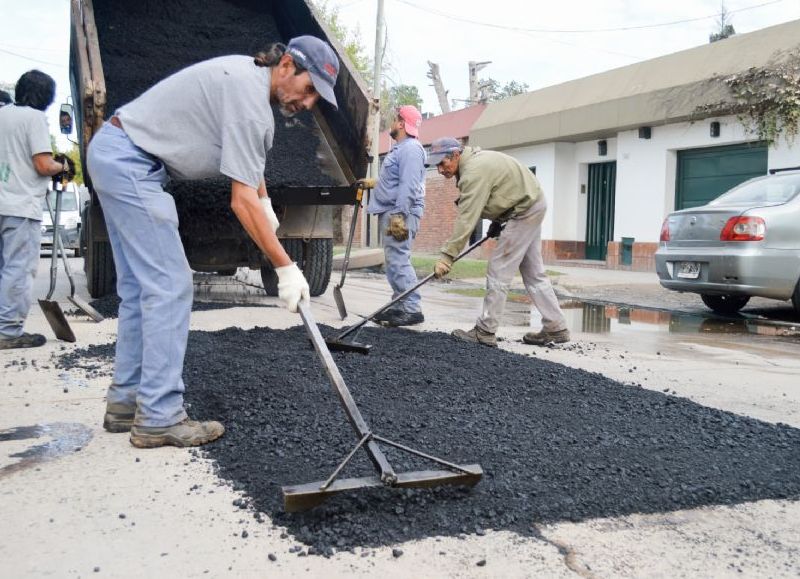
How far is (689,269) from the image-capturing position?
814 cm

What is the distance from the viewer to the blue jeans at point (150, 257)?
9.68 feet

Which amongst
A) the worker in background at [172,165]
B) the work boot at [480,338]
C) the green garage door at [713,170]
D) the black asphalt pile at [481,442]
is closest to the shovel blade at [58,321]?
the black asphalt pile at [481,442]

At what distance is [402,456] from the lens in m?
2.78

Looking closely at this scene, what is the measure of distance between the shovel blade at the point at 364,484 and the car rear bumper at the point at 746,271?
5.99m

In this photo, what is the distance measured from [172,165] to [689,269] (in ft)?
21.4

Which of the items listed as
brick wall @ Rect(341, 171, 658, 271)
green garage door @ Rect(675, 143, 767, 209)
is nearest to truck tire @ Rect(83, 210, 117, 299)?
brick wall @ Rect(341, 171, 658, 271)

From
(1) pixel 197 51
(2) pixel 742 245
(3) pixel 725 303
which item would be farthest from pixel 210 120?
(3) pixel 725 303

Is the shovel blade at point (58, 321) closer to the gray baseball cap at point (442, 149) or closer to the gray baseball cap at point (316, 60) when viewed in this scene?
the gray baseball cap at point (442, 149)

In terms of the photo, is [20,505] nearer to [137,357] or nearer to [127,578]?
[127,578]

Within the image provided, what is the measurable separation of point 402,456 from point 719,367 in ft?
11.0

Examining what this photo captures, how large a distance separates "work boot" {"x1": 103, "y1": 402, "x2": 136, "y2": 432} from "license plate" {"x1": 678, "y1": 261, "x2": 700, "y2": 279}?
6504 mm

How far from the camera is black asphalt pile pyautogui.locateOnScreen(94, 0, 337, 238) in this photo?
20.8 feet

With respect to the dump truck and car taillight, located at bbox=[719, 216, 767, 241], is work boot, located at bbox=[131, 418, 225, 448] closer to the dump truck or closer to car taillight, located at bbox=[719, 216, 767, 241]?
the dump truck

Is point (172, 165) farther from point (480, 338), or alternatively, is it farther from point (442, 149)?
point (480, 338)
